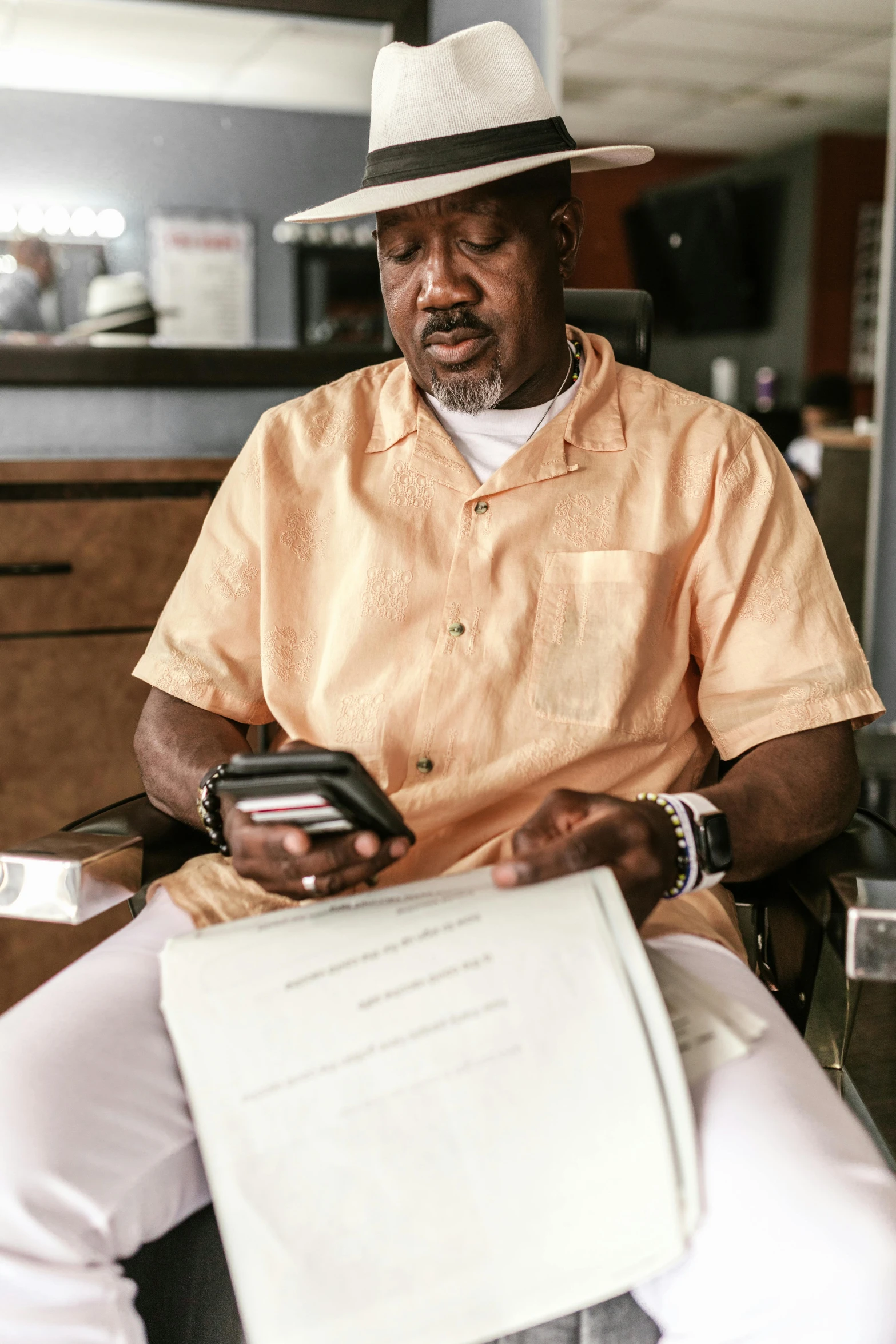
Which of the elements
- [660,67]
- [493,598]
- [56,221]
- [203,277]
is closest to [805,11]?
[660,67]

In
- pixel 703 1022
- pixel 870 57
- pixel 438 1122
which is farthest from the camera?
pixel 870 57

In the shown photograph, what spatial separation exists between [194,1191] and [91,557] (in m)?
1.32

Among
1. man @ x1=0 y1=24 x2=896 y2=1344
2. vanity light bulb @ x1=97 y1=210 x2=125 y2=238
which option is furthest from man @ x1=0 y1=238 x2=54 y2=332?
man @ x1=0 y1=24 x2=896 y2=1344

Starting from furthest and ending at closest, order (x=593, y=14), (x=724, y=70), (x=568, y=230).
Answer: (x=724, y=70) < (x=593, y=14) < (x=568, y=230)

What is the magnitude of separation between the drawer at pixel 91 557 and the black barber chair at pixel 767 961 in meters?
0.84

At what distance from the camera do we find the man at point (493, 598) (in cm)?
114

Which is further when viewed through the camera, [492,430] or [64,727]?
[64,727]

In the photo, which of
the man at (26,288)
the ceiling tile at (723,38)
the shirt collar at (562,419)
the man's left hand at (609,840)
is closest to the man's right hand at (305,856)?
the man's left hand at (609,840)

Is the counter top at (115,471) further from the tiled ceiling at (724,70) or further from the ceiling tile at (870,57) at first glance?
the ceiling tile at (870,57)

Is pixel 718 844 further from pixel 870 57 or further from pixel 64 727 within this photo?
pixel 870 57

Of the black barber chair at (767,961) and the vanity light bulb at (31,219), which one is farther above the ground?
the vanity light bulb at (31,219)

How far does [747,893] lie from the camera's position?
1.15 metres

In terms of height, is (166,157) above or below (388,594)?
above

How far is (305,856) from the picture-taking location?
38.9 inches
